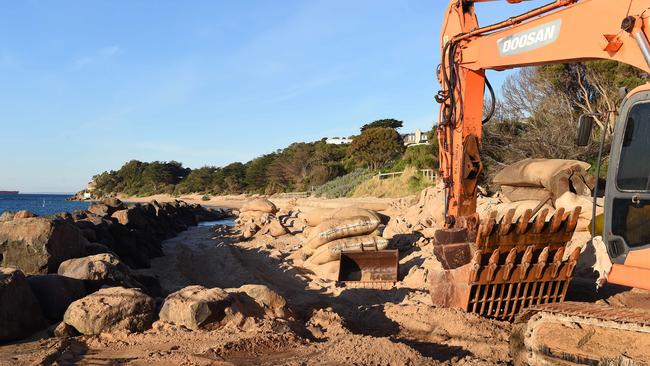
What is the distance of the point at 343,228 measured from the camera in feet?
38.8

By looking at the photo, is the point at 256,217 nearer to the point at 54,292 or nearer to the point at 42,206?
the point at 54,292

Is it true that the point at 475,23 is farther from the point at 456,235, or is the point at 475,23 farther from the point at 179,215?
the point at 179,215

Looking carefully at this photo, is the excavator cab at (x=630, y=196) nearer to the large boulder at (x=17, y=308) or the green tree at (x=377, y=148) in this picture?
the large boulder at (x=17, y=308)

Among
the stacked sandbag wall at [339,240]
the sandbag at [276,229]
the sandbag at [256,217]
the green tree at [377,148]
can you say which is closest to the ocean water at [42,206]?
the sandbag at [256,217]

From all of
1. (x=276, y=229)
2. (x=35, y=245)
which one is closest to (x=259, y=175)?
(x=276, y=229)

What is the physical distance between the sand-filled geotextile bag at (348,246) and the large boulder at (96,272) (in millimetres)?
4859

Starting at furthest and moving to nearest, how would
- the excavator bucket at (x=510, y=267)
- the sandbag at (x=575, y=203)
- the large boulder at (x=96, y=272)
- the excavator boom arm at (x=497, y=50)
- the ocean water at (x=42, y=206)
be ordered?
the ocean water at (x=42, y=206) < the sandbag at (x=575, y=203) < the large boulder at (x=96, y=272) < the excavator bucket at (x=510, y=267) < the excavator boom arm at (x=497, y=50)

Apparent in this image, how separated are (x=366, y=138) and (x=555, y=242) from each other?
45.9 m

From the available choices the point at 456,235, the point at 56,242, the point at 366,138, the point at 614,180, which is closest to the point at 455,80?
the point at 456,235

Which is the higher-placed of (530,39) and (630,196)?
(530,39)

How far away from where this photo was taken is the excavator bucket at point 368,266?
10.5m

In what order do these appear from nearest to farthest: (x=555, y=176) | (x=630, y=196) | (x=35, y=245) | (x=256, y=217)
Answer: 1. (x=630, y=196)
2. (x=35, y=245)
3. (x=555, y=176)
4. (x=256, y=217)

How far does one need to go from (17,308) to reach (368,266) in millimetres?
6399

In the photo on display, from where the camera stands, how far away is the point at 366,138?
51.9 metres
